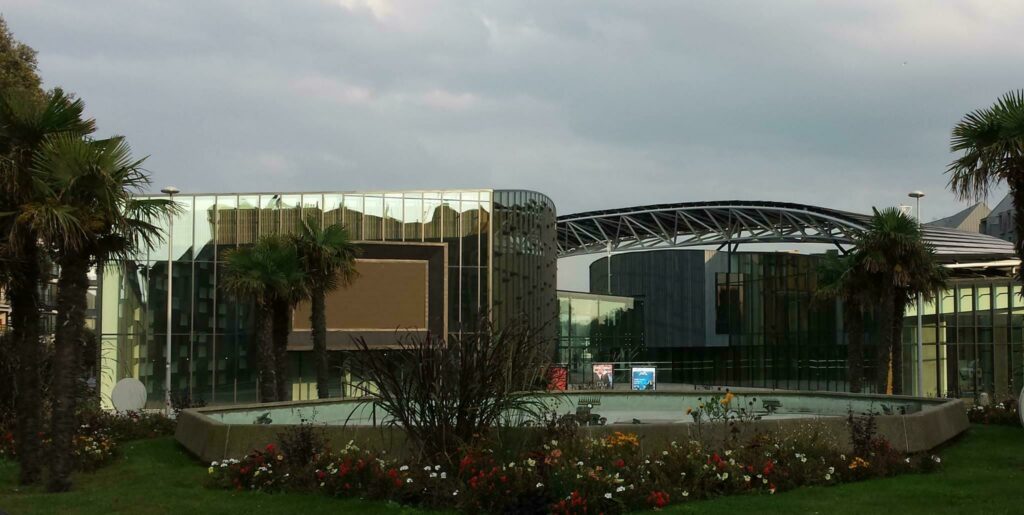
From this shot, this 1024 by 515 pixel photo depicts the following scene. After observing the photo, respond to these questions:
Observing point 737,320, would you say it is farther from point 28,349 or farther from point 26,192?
point 26,192

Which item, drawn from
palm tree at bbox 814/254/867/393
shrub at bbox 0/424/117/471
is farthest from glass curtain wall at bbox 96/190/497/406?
shrub at bbox 0/424/117/471

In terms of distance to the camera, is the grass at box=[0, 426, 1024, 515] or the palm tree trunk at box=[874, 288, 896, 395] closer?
the grass at box=[0, 426, 1024, 515]

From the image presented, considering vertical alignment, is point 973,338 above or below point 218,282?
below

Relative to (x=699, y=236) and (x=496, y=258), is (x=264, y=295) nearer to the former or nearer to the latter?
(x=496, y=258)

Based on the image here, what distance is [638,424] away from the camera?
48.8ft

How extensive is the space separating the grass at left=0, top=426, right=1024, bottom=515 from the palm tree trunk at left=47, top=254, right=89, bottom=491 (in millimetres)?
435

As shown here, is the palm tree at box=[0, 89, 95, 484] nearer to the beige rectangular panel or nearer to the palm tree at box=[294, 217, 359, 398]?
the palm tree at box=[294, 217, 359, 398]

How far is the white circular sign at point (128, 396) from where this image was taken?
87.5ft

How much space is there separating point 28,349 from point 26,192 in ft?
8.00

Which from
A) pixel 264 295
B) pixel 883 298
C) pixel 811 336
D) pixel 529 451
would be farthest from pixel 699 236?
pixel 529 451

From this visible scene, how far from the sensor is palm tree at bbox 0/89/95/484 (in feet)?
47.7

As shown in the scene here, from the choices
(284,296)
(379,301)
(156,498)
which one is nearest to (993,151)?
(156,498)

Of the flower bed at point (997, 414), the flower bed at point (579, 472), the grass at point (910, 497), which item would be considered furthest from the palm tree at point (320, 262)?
the grass at point (910, 497)

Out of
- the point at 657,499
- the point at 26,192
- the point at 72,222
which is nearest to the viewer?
the point at 657,499
